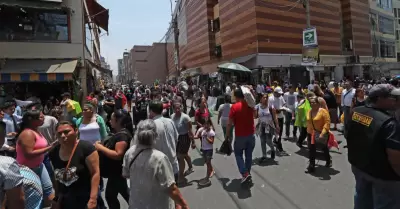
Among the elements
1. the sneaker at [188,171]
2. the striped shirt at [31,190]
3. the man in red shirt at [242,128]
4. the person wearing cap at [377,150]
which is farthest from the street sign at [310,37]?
the striped shirt at [31,190]

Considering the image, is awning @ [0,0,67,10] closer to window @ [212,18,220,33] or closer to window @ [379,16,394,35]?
window @ [212,18,220,33]

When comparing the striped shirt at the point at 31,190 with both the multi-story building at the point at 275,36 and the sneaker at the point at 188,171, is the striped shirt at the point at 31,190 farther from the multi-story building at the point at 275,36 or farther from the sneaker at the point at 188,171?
the multi-story building at the point at 275,36

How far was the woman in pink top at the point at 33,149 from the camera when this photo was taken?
11.2 ft

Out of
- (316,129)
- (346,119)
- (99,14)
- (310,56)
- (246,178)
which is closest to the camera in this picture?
(246,178)

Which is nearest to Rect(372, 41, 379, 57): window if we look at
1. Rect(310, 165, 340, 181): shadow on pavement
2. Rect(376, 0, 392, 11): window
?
Rect(376, 0, 392, 11): window

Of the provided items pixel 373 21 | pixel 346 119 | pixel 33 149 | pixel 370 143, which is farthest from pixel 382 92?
pixel 373 21

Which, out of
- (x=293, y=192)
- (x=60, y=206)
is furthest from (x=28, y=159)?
(x=293, y=192)

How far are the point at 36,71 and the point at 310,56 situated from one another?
506 inches

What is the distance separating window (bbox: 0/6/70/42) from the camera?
1302cm

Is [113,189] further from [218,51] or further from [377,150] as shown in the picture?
[218,51]

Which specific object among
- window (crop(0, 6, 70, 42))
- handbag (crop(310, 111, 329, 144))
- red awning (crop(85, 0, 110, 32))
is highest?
red awning (crop(85, 0, 110, 32))

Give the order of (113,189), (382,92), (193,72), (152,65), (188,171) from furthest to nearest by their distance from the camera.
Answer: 1. (152,65)
2. (193,72)
3. (188,171)
4. (113,189)
5. (382,92)

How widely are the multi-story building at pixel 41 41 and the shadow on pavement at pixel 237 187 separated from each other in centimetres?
997

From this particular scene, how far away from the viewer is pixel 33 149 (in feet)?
11.4
